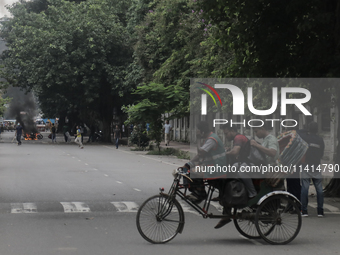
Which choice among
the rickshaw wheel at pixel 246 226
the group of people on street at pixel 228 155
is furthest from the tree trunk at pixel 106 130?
the rickshaw wheel at pixel 246 226

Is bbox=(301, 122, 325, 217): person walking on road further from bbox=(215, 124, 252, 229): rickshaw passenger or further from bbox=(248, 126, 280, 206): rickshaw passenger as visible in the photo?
bbox=(215, 124, 252, 229): rickshaw passenger

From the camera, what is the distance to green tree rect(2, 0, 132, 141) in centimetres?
4519

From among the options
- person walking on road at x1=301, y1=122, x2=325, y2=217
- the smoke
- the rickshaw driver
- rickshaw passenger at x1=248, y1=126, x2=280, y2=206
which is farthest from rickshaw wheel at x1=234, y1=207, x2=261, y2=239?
the smoke

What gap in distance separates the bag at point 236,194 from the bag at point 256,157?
941 millimetres

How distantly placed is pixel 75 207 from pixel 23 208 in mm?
1046

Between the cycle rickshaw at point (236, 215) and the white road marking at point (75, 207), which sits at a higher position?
the cycle rickshaw at point (236, 215)

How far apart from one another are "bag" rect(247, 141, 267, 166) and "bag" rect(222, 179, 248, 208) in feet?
3.09

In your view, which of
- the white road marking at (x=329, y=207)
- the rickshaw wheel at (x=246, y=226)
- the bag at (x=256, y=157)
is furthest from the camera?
the white road marking at (x=329, y=207)

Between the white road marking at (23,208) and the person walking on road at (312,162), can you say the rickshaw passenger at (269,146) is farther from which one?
the white road marking at (23,208)

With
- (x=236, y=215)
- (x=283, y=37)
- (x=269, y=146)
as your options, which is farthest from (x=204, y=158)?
(x=283, y=37)

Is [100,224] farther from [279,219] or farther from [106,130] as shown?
[106,130]

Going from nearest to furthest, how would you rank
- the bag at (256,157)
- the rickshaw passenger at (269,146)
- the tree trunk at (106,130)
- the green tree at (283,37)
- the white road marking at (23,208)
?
the bag at (256,157) < the rickshaw passenger at (269,146) < the white road marking at (23,208) < the green tree at (283,37) < the tree trunk at (106,130)

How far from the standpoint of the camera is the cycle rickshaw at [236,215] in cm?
868

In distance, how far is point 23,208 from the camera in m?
12.3
